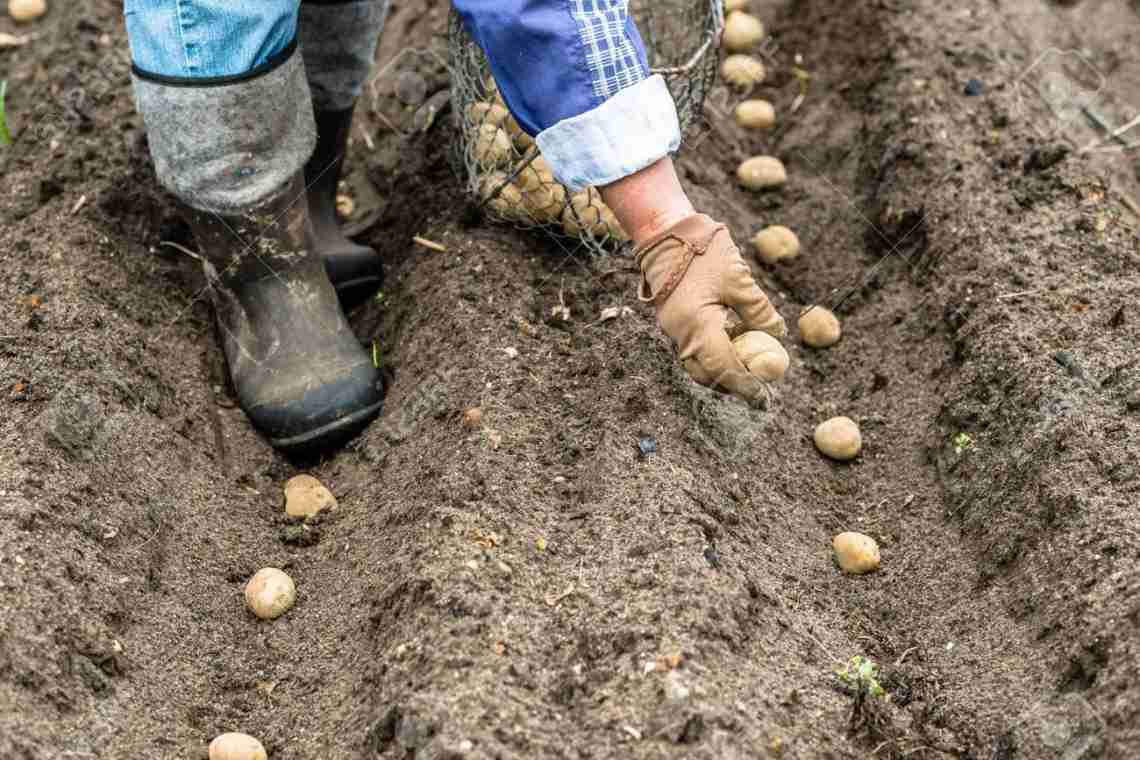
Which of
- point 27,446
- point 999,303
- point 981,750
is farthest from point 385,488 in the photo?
point 999,303

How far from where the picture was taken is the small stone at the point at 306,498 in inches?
73.4

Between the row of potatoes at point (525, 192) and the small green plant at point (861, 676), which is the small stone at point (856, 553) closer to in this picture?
the small green plant at point (861, 676)

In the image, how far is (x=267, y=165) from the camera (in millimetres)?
1854

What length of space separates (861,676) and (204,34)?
118cm

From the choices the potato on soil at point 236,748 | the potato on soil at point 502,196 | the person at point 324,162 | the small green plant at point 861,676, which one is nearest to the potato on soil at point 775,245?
the potato on soil at point 502,196

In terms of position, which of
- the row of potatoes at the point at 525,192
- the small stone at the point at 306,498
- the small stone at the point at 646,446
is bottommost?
the small stone at the point at 306,498

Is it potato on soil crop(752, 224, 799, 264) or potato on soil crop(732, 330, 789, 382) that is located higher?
potato on soil crop(732, 330, 789, 382)

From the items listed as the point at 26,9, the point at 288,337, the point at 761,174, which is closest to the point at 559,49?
the point at 288,337

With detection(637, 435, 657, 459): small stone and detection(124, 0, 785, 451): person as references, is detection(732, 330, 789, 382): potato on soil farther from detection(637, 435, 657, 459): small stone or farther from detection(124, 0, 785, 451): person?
detection(637, 435, 657, 459): small stone

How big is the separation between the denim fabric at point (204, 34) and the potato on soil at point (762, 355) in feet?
2.51

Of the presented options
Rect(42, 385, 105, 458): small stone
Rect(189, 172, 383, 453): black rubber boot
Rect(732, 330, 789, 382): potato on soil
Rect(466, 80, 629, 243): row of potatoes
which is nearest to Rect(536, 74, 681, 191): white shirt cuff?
Rect(732, 330, 789, 382): potato on soil

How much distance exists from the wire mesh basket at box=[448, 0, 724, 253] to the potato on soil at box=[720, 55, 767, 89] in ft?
1.73

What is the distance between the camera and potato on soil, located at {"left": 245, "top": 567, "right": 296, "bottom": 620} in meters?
1.69

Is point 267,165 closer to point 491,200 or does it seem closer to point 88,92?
point 491,200
